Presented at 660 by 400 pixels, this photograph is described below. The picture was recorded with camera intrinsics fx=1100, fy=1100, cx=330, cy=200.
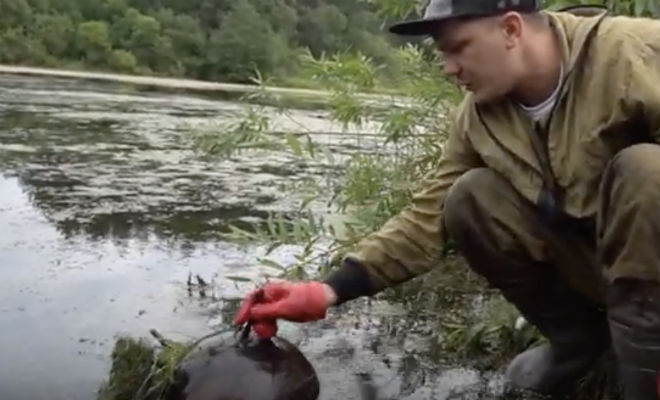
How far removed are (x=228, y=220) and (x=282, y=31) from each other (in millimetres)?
44003

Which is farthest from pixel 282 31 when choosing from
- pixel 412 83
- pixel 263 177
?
pixel 412 83

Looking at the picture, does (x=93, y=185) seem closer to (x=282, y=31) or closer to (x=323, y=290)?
(x=323, y=290)

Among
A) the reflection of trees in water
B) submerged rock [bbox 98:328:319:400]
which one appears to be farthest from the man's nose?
the reflection of trees in water

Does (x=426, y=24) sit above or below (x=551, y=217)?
above

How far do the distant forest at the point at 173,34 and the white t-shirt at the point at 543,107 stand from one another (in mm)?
34224

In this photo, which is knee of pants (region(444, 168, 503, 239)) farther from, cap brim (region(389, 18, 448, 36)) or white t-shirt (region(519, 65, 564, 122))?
cap brim (region(389, 18, 448, 36))

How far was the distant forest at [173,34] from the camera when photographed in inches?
1636

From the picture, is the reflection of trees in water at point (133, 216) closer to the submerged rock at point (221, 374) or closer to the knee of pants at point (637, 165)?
the submerged rock at point (221, 374)

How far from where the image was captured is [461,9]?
2.29 meters

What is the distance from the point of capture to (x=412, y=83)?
4.43 meters

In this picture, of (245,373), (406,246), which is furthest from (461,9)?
(245,373)

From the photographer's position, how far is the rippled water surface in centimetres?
307

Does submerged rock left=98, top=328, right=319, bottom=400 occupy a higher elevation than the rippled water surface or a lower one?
higher

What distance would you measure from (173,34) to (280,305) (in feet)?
152
